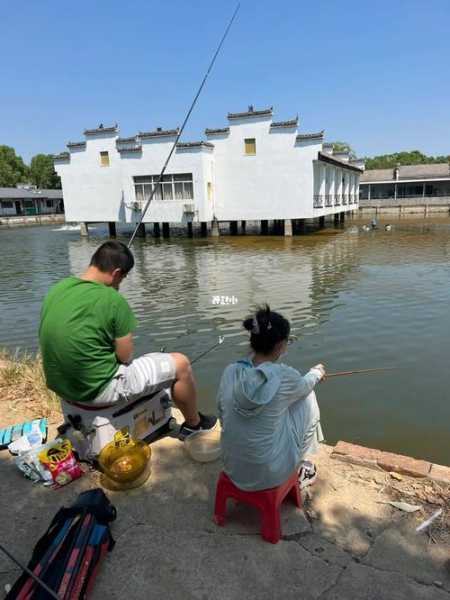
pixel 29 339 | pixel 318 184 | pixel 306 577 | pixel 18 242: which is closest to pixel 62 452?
pixel 306 577

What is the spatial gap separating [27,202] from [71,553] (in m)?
57.5

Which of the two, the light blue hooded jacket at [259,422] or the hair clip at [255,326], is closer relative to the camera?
the light blue hooded jacket at [259,422]

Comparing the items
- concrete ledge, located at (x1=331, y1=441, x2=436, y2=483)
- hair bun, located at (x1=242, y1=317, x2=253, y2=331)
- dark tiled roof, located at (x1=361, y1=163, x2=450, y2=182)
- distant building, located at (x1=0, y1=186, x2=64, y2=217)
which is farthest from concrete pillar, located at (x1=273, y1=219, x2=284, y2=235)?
distant building, located at (x1=0, y1=186, x2=64, y2=217)

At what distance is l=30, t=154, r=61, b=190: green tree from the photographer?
2675 inches

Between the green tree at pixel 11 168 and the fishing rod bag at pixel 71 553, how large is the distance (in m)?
67.3

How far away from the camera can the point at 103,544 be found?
7.20 ft

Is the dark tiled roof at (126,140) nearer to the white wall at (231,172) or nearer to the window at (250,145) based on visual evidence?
the white wall at (231,172)

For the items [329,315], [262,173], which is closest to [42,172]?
[262,173]

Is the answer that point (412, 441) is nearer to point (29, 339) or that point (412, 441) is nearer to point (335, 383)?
point (335, 383)

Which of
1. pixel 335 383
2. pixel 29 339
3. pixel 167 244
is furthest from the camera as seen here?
pixel 167 244

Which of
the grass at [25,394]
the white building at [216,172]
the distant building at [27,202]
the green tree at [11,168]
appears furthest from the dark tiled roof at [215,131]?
the green tree at [11,168]

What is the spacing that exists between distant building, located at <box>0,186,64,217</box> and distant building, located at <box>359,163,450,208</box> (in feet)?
124

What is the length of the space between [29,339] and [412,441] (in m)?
6.49

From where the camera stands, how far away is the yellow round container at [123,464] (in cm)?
278
